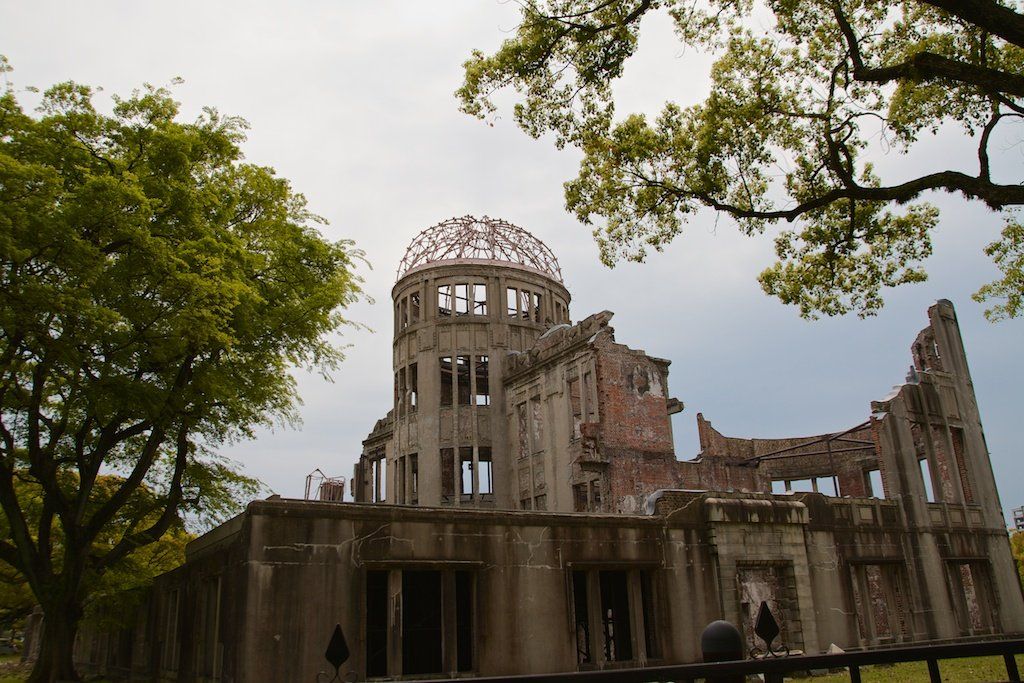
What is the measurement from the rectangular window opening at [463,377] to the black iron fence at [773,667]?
3337 cm

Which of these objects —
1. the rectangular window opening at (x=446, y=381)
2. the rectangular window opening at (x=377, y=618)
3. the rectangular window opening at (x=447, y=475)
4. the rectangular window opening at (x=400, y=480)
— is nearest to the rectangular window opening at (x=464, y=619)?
the rectangular window opening at (x=377, y=618)

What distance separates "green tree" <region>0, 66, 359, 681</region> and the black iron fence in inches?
587

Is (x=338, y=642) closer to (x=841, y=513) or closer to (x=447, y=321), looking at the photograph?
(x=841, y=513)

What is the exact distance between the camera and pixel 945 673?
17219mm

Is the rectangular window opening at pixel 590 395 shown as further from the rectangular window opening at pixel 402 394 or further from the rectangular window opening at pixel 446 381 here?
the rectangular window opening at pixel 402 394

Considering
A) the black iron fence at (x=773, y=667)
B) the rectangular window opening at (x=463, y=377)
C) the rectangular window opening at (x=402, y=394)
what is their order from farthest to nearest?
the rectangular window opening at (x=402, y=394)
the rectangular window opening at (x=463, y=377)
the black iron fence at (x=773, y=667)

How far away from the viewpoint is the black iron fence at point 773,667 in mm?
3207

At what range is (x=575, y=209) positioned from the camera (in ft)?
57.2

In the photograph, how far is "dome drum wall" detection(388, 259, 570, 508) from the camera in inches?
1399

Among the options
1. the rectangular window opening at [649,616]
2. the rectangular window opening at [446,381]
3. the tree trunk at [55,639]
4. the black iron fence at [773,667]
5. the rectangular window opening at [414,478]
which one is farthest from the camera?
the rectangular window opening at [446,381]

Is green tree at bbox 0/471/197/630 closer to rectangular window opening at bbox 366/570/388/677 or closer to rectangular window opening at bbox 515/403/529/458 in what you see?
rectangular window opening at bbox 366/570/388/677

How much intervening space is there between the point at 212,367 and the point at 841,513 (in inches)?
658

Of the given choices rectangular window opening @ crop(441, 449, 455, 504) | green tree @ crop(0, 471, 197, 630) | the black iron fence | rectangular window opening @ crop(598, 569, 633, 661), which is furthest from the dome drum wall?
the black iron fence

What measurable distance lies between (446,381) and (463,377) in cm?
114
